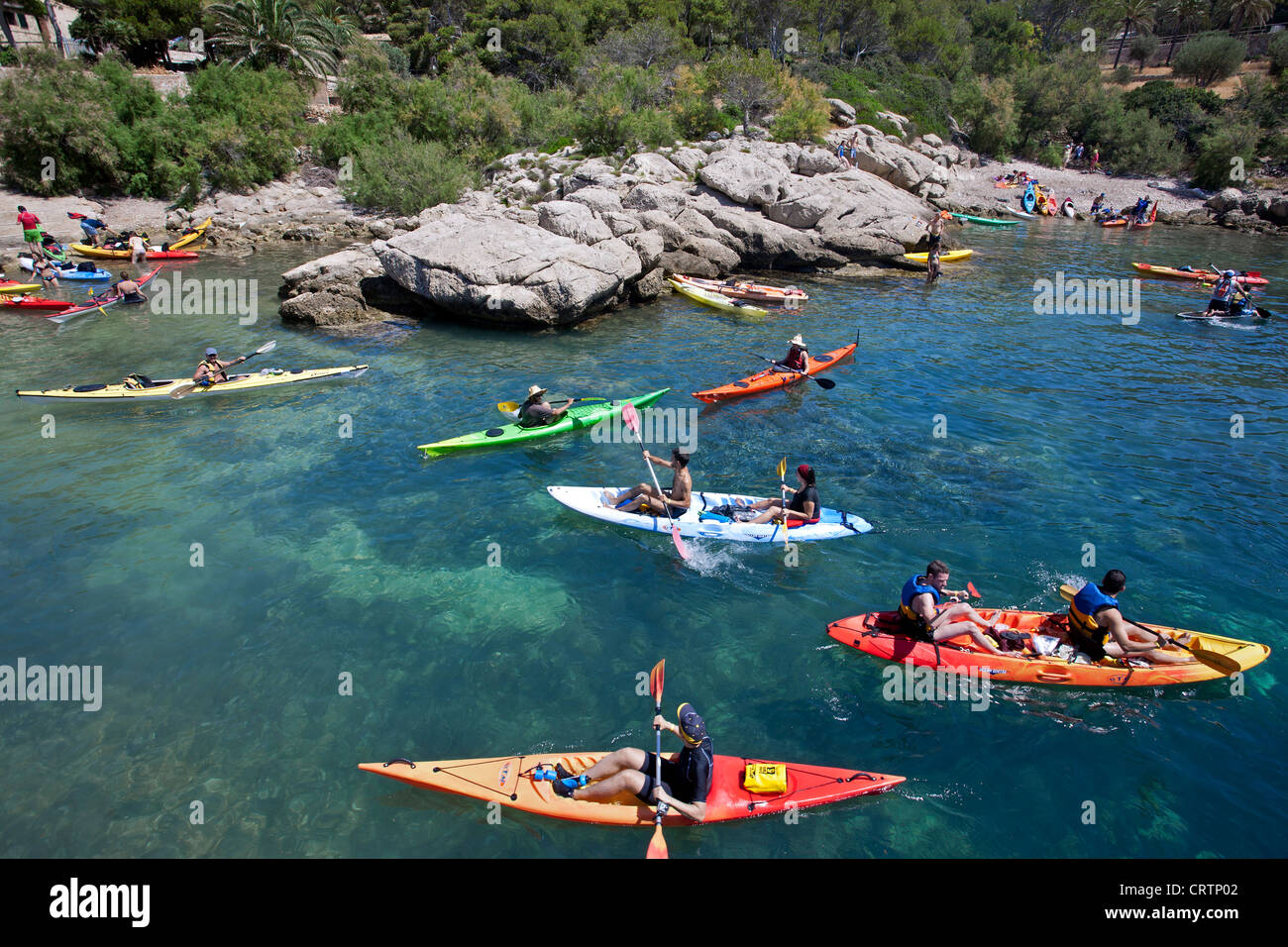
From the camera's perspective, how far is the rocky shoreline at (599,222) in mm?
21297

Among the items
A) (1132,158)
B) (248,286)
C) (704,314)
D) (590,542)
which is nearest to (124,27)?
→ (248,286)

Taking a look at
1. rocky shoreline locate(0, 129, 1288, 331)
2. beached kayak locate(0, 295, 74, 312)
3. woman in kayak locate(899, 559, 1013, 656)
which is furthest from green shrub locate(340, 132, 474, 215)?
woman in kayak locate(899, 559, 1013, 656)

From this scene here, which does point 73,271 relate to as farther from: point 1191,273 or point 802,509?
point 1191,273

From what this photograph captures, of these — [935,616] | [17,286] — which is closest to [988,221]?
[935,616]

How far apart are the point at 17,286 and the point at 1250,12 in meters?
84.9

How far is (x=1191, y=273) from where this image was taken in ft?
90.1

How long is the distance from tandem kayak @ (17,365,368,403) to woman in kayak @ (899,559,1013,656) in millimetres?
14625

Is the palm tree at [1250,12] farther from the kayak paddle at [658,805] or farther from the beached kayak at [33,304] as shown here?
the beached kayak at [33,304]

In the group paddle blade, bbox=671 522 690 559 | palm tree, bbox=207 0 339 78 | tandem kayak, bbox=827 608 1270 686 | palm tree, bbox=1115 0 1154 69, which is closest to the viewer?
tandem kayak, bbox=827 608 1270 686

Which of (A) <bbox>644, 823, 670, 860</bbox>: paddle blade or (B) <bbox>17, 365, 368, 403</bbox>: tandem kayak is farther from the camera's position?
(B) <bbox>17, 365, 368, 403</bbox>: tandem kayak

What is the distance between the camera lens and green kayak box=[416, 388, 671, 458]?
1428 cm

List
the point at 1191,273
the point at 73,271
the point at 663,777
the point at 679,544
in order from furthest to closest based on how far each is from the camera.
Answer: the point at 1191,273 < the point at 73,271 < the point at 679,544 < the point at 663,777

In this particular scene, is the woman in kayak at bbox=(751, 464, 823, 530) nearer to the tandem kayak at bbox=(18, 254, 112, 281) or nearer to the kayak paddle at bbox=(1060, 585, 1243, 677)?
the kayak paddle at bbox=(1060, 585, 1243, 677)
